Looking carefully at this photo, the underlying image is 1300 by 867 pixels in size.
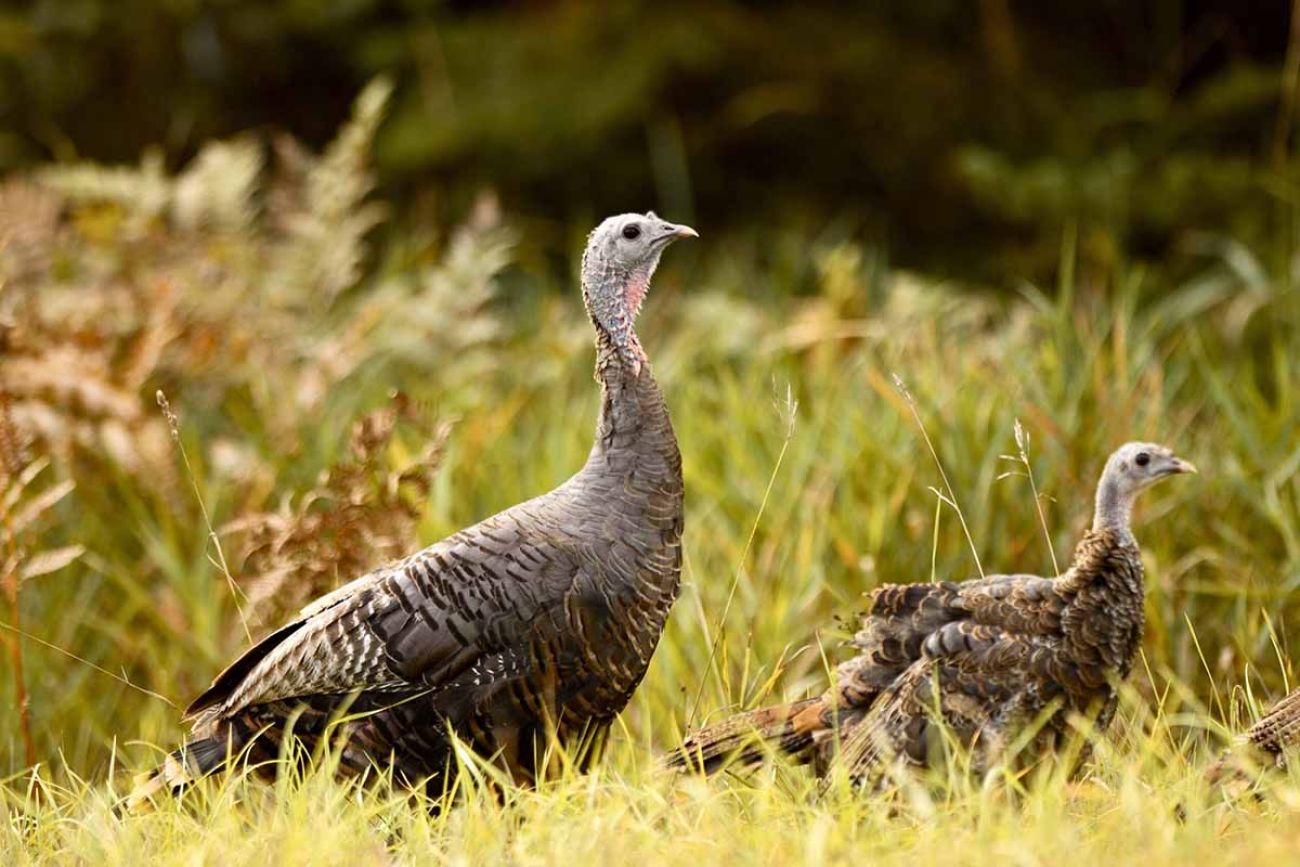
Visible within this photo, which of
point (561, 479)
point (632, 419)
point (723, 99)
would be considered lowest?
point (561, 479)

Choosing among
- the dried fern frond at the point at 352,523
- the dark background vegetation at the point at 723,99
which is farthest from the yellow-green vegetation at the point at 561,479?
the dark background vegetation at the point at 723,99

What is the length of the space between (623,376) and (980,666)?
101 centimetres

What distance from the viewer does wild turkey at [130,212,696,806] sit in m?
3.85

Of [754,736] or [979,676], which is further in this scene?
[979,676]

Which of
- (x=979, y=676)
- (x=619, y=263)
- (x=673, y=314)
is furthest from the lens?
(x=673, y=314)

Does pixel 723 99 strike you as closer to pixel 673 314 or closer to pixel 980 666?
pixel 673 314

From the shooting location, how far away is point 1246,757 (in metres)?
3.40

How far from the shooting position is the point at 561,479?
5957mm

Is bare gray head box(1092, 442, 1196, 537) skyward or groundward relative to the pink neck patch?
groundward

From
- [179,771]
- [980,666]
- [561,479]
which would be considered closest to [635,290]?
[980,666]

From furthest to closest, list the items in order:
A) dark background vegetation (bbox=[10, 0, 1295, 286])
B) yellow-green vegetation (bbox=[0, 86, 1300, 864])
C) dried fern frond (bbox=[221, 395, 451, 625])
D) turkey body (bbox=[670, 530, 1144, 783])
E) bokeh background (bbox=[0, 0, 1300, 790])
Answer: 1. dark background vegetation (bbox=[10, 0, 1295, 286])
2. bokeh background (bbox=[0, 0, 1300, 790])
3. dried fern frond (bbox=[221, 395, 451, 625])
4. turkey body (bbox=[670, 530, 1144, 783])
5. yellow-green vegetation (bbox=[0, 86, 1300, 864])

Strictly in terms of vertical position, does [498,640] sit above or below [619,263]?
below

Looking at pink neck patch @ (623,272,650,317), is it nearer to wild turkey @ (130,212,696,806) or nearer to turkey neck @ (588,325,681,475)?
turkey neck @ (588,325,681,475)

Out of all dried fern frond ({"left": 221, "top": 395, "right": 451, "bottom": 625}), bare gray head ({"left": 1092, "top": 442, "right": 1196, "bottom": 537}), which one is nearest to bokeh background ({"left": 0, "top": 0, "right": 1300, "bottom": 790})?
dried fern frond ({"left": 221, "top": 395, "right": 451, "bottom": 625})
